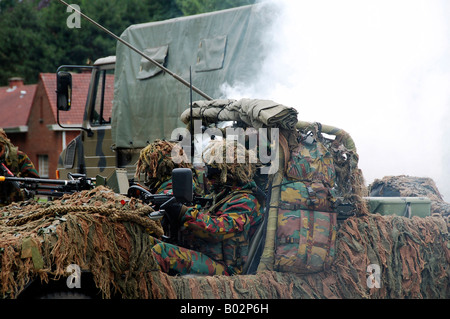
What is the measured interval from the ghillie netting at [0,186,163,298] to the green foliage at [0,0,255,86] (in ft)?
70.3

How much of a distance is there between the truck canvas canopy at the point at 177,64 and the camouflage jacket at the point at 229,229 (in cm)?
396

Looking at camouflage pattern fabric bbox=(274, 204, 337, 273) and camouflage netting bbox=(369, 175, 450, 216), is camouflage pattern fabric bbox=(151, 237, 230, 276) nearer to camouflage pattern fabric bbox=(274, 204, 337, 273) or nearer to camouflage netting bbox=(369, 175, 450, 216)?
camouflage pattern fabric bbox=(274, 204, 337, 273)

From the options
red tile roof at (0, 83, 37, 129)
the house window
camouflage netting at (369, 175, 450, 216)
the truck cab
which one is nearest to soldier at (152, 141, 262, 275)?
camouflage netting at (369, 175, 450, 216)

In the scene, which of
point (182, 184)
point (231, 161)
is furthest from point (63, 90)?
point (182, 184)

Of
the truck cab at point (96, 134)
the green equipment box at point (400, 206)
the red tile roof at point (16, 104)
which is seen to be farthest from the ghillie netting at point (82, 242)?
the red tile roof at point (16, 104)

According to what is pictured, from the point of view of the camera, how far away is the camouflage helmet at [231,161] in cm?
482

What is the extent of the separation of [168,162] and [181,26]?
15.0 ft

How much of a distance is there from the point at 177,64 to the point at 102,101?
143cm

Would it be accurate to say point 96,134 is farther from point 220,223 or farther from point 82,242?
point 82,242

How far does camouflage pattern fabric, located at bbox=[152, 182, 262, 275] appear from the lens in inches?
180

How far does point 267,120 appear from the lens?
480 centimetres

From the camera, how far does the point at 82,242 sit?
3.89 meters

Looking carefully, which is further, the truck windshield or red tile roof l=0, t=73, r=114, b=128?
red tile roof l=0, t=73, r=114, b=128
